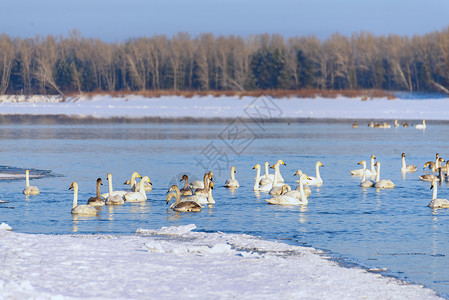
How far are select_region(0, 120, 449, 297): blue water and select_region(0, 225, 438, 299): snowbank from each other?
30.4 inches

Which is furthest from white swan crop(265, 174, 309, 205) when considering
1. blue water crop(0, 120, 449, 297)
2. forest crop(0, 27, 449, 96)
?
forest crop(0, 27, 449, 96)

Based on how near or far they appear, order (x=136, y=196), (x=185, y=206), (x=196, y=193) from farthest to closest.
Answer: (x=196, y=193) → (x=136, y=196) → (x=185, y=206)

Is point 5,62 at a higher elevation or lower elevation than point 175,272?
higher

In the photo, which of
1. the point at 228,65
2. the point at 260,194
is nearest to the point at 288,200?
the point at 260,194

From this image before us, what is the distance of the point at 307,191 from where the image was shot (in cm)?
1705

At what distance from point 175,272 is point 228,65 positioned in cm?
8539

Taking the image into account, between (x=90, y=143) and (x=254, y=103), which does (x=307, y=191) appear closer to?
(x=90, y=143)

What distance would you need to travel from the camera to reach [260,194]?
1781 centimetres

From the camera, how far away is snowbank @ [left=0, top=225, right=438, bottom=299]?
7934mm

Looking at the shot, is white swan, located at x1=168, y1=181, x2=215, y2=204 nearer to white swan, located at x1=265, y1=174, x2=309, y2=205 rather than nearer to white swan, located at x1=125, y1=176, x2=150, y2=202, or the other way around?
white swan, located at x1=125, y1=176, x2=150, y2=202

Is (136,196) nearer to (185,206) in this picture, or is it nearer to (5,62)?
(185,206)

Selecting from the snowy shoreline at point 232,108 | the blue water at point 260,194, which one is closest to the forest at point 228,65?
the snowy shoreline at point 232,108

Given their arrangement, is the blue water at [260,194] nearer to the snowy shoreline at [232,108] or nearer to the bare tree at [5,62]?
the snowy shoreline at [232,108]

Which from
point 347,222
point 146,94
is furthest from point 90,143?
point 146,94
